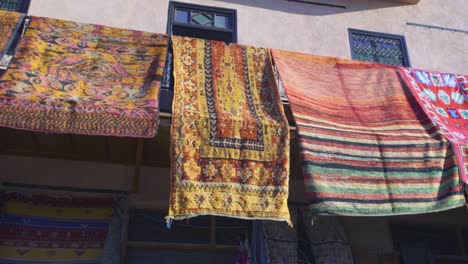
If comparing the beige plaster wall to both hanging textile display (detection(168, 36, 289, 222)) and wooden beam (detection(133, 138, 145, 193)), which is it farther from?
wooden beam (detection(133, 138, 145, 193))

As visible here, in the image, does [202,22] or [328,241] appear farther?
→ [202,22]

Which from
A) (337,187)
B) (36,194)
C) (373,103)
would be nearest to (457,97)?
(373,103)

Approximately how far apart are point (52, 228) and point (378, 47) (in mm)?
5737

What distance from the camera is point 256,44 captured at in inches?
278

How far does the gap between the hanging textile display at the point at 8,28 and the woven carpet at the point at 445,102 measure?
4.99 meters

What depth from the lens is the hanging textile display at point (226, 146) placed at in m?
4.27

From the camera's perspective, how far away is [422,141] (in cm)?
520

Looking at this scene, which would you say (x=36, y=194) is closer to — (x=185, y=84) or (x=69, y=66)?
(x=69, y=66)

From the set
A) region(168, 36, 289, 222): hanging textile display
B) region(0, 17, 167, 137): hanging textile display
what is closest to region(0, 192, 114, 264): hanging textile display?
region(0, 17, 167, 137): hanging textile display

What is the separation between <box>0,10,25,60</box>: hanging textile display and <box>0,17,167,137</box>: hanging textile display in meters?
0.18

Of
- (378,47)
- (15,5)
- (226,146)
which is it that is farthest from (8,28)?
(378,47)

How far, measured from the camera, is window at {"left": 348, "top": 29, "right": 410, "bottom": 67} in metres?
7.46

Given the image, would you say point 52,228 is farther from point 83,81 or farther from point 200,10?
point 200,10

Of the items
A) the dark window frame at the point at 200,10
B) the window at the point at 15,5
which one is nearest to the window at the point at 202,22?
the dark window frame at the point at 200,10
